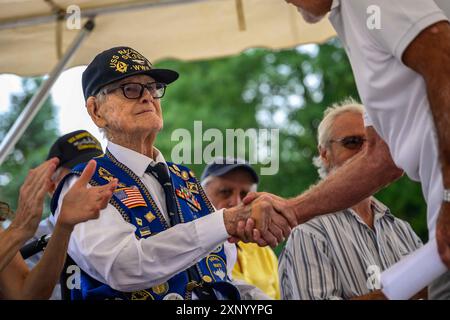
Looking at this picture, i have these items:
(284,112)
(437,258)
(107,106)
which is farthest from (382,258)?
(284,112)

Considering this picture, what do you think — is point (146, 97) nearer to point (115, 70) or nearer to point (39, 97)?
point (115, 70)

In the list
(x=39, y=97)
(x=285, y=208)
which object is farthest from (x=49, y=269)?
Answer: (x=39, y=97)

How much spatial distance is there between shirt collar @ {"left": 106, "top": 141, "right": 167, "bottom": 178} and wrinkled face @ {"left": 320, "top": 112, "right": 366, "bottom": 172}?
99 centimetres

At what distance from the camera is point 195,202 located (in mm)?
2766

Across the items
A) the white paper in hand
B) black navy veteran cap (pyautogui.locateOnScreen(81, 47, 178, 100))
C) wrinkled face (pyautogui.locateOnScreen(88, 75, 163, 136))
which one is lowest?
the white paper in hand

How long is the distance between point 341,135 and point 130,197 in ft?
3.78

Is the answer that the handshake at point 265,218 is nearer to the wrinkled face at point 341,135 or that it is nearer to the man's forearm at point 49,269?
the man's forearm at point 49,269

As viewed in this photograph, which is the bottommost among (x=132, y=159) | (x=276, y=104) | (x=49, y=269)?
(x=49, y=269)

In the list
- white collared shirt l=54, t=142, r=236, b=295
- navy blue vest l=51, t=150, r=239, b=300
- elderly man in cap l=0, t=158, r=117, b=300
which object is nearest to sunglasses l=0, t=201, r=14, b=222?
elderly man in cap l=0, t=158, r=117, b=300

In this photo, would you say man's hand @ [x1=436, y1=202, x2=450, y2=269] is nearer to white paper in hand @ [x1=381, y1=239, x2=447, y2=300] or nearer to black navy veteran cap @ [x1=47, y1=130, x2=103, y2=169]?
white paper in hand @ [x1=381, y1=239, x2=447, y2=300]

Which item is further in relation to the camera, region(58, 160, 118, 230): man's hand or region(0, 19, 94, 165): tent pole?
region(0, 19, 94, 165): tent pole

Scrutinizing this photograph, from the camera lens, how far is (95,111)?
2.68 meters

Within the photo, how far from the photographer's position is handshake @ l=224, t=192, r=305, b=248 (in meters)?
2.65

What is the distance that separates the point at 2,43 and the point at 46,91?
399 mm
